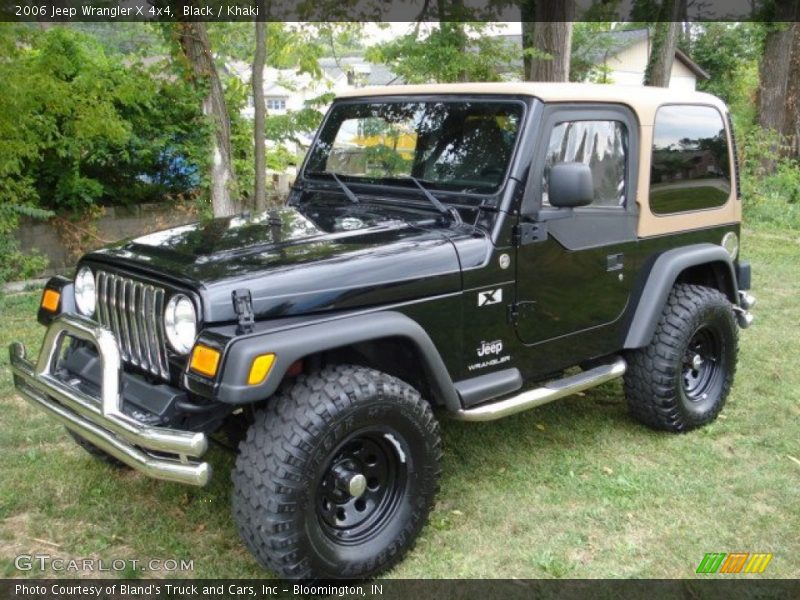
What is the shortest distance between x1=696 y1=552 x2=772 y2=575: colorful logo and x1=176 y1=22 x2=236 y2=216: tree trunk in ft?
21.2

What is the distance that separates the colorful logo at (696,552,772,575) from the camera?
3256 mm

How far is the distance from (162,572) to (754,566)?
2.51 meters

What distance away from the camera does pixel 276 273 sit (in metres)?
2.96

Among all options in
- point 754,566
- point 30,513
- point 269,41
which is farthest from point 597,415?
point 269,41

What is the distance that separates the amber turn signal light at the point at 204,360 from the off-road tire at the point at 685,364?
2.66 metres

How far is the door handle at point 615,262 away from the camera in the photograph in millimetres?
4066

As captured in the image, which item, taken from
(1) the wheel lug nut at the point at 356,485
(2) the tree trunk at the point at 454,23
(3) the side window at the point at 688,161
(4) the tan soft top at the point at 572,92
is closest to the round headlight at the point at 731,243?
(3) the side window at the point at 688,161

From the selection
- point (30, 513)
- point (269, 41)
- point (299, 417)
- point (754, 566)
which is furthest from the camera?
point (269, 41)

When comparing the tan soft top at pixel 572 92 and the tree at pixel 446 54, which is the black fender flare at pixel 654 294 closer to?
the tan soft top at pixel 572 92

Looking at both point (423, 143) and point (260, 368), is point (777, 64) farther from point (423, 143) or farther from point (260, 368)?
point (260, 368)

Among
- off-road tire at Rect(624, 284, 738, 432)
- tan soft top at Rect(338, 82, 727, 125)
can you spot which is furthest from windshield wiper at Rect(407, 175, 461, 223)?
off-road tire at Rect(624, 284, 738, 432)

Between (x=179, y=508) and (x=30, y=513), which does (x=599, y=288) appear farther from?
(x=30, y=513)

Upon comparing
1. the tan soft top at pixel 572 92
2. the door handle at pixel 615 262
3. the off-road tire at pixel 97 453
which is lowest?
the off-road tire at pixel 97 453

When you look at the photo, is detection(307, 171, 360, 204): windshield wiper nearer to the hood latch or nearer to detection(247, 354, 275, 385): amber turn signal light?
the hood latch
